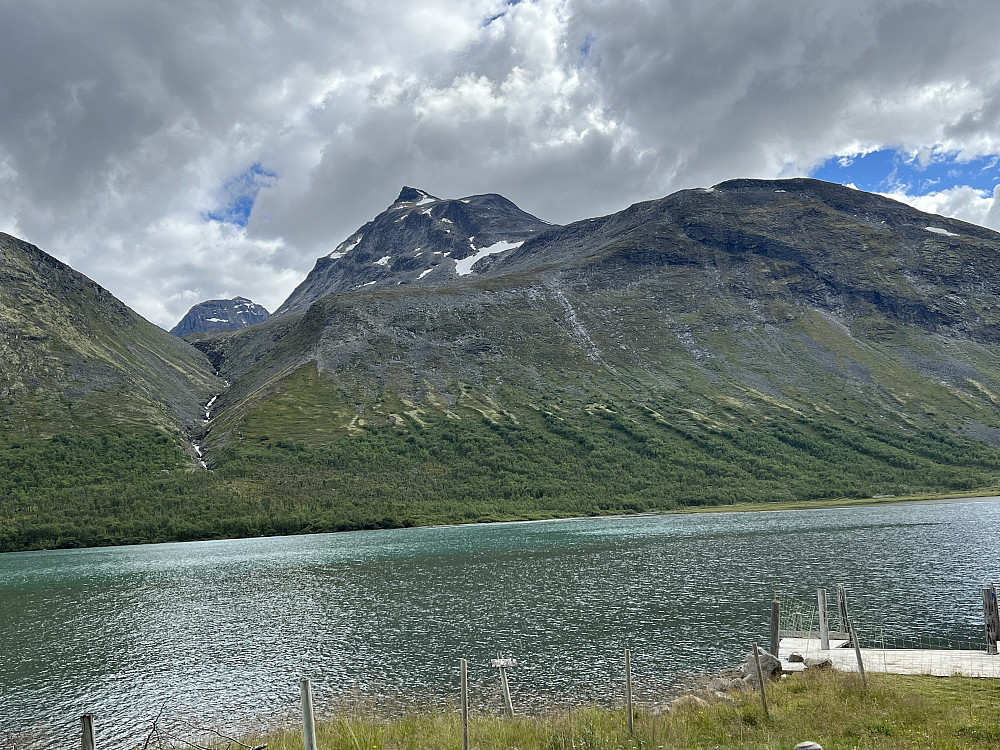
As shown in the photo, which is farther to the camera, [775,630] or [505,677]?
[775,630]

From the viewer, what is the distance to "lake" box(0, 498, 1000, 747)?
4062 cm

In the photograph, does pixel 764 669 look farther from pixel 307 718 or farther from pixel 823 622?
pixel 307 718

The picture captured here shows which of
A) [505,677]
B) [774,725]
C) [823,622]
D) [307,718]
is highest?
[307,718]

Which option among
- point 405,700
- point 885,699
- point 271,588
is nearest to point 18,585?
point 271,588

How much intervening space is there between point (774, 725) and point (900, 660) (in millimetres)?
16131

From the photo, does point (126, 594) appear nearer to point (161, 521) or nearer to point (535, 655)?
point (535, 655)

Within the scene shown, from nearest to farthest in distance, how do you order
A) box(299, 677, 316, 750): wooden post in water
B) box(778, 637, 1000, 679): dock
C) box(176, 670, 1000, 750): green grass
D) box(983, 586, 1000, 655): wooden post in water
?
box(299, 677, 316, 750): wooden post in water, box(176, 670, 1000, 750): green grass, box(778, 637, 1000, 679): dock, box(983, 586, 1000, 655): wooden post in water

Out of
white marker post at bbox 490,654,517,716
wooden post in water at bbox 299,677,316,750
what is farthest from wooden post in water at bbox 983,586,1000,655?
wooden post in water at bbox 299,677,316,750

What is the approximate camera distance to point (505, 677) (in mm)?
32594

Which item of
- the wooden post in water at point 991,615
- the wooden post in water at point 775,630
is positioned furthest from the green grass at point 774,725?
the wooden post in water at point 991,615

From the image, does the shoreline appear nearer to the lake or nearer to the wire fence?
the lake

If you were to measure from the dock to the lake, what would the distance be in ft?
16.5

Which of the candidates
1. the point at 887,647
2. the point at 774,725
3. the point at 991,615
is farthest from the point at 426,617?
the point at 991,615

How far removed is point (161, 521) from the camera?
16875 centimetres
